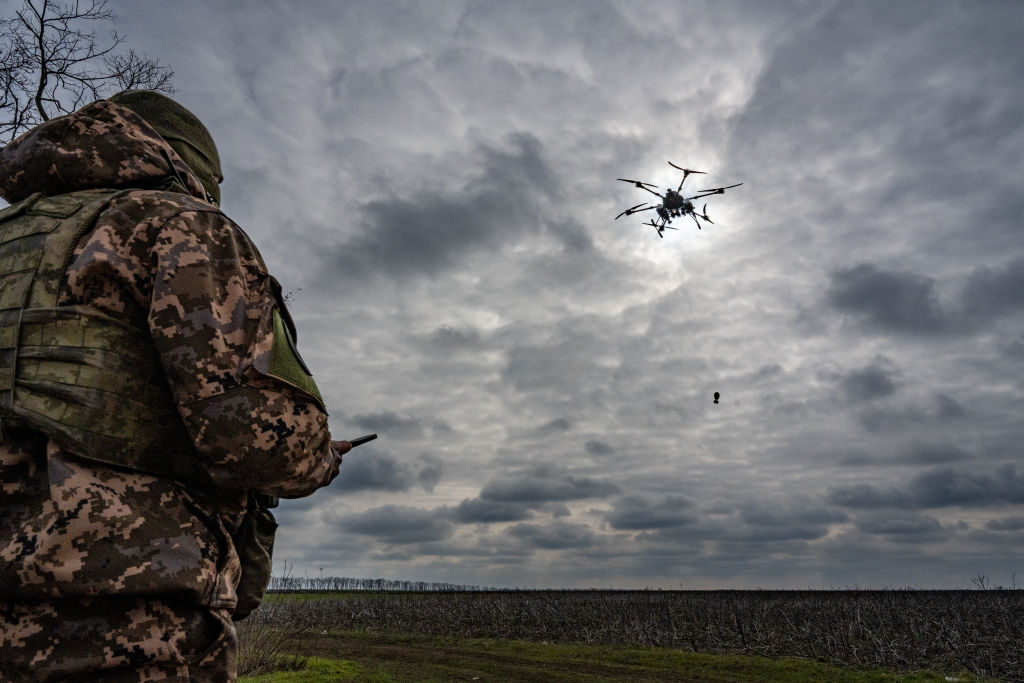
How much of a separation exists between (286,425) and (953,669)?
19.7m

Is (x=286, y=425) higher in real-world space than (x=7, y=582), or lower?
higher

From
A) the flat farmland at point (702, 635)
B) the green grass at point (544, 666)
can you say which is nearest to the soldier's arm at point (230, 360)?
the green grass at point (544, 666)

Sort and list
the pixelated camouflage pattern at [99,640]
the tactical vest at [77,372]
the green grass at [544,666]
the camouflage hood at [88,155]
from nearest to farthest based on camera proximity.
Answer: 1. the pixelated camouflage pattern at [99,640]
2. the tactical vest at [77,372]
3. the camouflage hood at [88,155]
4. the green grass at [544,666]

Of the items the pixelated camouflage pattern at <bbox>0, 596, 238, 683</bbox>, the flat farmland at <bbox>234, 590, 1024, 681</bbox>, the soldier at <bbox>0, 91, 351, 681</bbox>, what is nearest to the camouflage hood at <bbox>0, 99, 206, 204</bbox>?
the soldier at <bbox>0, 91, 351, 681</bbox>

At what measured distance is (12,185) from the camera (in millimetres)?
2910

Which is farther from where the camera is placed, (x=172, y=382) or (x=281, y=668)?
(x=281, y=668)

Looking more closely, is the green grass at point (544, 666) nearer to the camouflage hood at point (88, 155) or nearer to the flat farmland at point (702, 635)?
the flat farmland at point (702, 635)

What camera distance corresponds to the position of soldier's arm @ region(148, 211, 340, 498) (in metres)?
2.39

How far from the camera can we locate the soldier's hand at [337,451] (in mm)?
2945

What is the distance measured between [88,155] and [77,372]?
103 cm

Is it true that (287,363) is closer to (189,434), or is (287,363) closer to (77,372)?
(189,434)

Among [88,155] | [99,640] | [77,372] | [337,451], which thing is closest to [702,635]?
[337,451]

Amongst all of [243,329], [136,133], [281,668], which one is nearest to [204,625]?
[243,329]

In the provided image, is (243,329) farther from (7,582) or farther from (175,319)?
(7,582)
